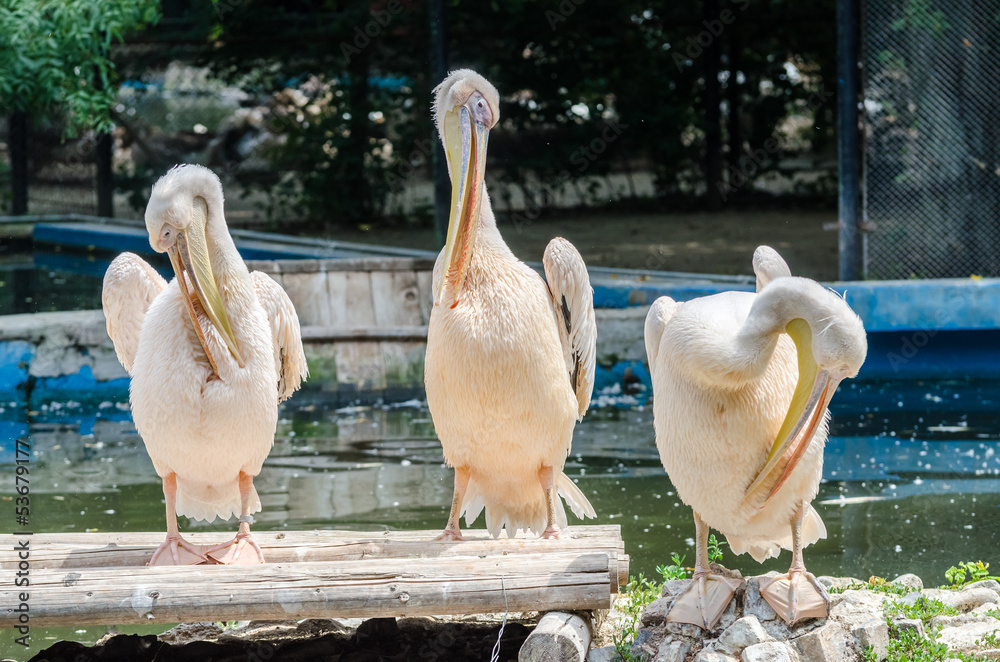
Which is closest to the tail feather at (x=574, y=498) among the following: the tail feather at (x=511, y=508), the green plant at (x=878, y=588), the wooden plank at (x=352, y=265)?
the tail feather at (x=511, y=508)

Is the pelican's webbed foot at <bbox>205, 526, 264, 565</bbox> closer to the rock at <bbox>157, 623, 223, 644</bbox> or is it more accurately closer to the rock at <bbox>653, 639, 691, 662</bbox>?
the rock at <bbox>157, 623, 223, 644</bbox>

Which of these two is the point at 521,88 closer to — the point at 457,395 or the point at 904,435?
the point at 904,435

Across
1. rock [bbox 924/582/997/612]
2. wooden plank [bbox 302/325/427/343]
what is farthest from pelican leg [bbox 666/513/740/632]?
wooden plank [bbox 302/325/427/343]

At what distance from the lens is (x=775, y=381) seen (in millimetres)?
2980

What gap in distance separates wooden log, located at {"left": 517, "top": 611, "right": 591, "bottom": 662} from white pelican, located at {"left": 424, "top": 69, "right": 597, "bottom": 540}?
636 mm

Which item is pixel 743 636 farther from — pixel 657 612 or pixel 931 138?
pixel 931 138

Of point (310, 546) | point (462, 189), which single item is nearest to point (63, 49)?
point (462, 189)

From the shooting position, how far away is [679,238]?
1066 centimetres

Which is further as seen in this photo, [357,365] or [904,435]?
[357,365]

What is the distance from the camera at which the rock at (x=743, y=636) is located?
288 centimetres

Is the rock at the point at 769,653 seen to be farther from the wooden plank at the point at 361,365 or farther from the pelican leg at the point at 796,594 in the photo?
the wooden plank at the point at 361,365

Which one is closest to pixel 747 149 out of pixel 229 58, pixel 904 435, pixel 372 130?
pixel 372 130

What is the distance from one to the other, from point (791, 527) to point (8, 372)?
224 inches

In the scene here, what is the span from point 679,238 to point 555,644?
812 cm
